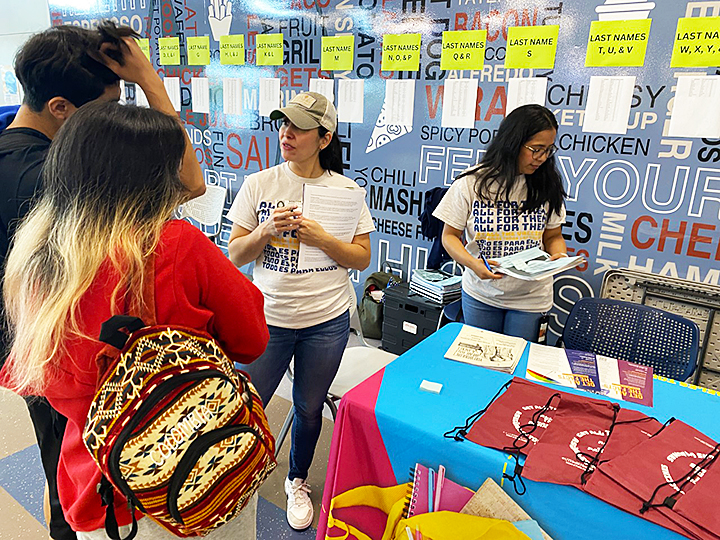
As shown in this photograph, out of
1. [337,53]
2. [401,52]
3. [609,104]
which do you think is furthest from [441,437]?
[337,53]

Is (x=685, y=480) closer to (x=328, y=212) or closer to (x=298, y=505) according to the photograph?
(x=328, y=212)

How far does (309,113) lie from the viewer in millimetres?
1582

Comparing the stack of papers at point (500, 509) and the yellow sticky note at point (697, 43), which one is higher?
the yellow sticky note at point (697, 43)

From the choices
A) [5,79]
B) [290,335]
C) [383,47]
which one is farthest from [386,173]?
[5,79]

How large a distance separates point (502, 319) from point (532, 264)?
312 mm

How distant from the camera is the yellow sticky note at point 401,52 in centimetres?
305

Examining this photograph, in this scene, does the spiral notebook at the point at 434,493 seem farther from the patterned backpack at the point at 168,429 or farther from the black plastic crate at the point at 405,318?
the black plastic crate at the point at 405,318

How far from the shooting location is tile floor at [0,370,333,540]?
1.80 meters

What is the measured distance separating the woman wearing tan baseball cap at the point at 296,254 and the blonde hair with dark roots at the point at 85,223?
2.14ft

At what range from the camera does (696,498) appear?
96cm

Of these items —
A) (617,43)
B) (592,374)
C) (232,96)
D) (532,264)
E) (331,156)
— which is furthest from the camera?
(232,96)

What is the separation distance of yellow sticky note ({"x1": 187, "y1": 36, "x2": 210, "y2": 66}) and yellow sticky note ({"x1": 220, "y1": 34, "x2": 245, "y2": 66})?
0.17m

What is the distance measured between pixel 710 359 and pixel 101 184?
8.67ft

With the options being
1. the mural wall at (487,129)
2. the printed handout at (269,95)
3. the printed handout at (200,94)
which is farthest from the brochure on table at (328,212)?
the printed handout at (200,94)
